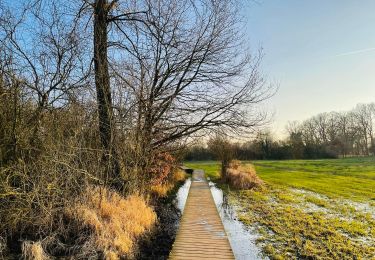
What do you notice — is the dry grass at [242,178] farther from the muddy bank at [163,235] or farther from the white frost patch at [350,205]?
the muddy bank at [163,235]

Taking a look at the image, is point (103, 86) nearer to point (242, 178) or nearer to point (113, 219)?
point (113, 219)

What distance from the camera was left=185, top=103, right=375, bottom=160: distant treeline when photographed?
51375mm

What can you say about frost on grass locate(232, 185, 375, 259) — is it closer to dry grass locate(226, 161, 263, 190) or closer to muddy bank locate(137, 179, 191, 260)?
muddy bank locate(137, 179, 191, 260)

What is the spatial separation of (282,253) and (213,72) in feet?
19.7

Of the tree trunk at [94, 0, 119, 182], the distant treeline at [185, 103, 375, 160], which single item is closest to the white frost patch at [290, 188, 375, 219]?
the tree trunk at [94, 0, 119, 182]

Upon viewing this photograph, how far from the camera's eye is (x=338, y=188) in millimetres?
15367

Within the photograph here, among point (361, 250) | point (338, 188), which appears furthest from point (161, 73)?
point (338, 188)

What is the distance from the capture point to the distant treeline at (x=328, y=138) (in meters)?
51.4

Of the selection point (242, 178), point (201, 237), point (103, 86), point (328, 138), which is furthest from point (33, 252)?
point (328, 138)

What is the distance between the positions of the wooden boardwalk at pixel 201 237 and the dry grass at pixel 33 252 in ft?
6.64

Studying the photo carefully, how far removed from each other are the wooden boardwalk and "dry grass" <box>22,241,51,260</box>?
202 centimetres

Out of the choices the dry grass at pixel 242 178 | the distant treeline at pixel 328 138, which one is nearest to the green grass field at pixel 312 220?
the dry grass at pixel 242 178

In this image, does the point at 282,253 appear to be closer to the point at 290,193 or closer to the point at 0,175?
the point at 0,175

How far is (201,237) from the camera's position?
703 centimetres
